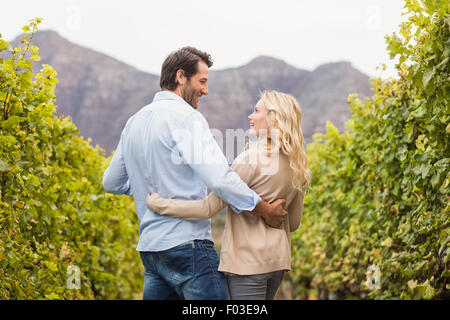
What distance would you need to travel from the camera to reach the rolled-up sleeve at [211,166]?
7.99 ft

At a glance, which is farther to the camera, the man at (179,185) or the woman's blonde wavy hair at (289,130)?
the woman's blonde wavy hair at (289,130)

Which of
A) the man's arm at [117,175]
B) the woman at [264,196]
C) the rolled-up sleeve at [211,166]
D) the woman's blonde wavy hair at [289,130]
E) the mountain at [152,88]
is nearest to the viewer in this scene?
the rolled-up sleeve at [211,166]

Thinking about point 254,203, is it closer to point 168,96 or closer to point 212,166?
point 212,166

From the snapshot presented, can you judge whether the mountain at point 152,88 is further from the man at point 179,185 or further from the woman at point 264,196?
the man at point 179,185

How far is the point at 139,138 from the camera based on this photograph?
2637 mm

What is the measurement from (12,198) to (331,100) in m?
21.9

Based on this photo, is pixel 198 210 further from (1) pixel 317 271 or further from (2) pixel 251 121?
(1) pixel 317 271

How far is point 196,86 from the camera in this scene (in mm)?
2793

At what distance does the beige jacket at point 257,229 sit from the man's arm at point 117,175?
0.36m

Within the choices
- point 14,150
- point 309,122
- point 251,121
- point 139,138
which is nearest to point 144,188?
point 139,138

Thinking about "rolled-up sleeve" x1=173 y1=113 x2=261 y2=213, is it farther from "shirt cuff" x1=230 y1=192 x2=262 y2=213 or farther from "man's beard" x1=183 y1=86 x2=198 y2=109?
"man's beard" x1=183 y1=86 x2=198 y2=109

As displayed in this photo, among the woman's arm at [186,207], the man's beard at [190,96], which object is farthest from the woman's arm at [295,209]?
the man's beard at [190,96]

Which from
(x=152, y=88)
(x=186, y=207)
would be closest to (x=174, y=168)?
(x=186, y=207)
